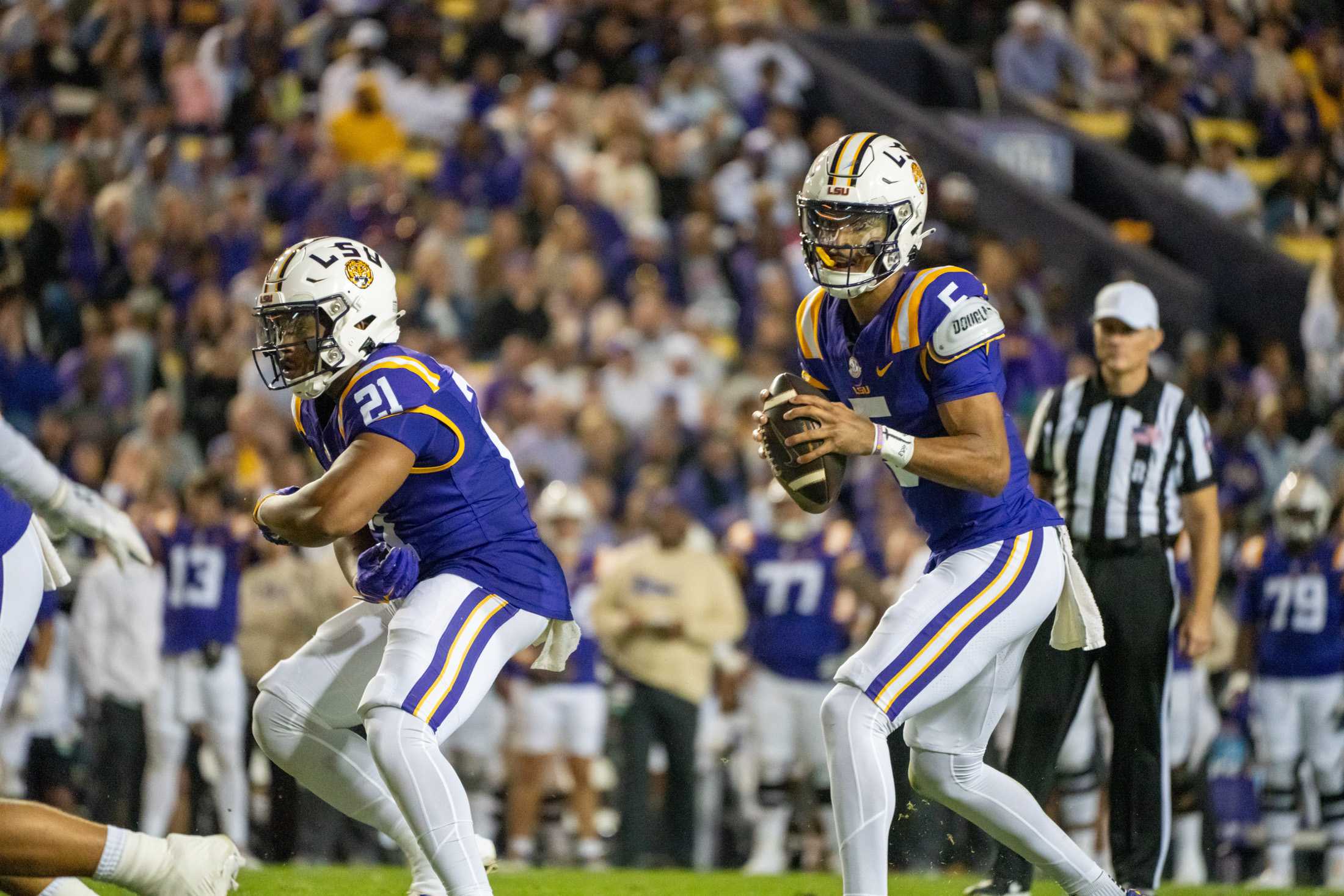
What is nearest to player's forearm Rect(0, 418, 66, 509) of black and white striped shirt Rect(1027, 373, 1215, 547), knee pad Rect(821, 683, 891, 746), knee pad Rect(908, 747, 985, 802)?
knee pad Rect(821, 683, 891, 746)

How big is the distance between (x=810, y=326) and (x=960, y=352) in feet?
1.95

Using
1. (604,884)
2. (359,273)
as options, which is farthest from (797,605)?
(359,273)

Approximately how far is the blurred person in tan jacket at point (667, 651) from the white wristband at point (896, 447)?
14.3 ft

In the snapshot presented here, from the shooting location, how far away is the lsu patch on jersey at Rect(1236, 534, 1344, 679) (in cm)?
863

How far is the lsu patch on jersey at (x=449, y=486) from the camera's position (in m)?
4.62

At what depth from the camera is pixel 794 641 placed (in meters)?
9.00

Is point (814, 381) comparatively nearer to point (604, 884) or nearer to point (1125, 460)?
point (1125, 460)

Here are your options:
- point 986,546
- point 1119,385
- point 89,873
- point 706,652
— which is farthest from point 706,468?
point 89,873

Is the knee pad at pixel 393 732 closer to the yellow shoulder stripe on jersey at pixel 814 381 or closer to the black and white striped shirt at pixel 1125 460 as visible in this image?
the yellow shoulder stripe on jersey at pixel 814 381

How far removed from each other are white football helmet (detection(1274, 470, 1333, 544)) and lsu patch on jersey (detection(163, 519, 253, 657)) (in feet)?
16.3

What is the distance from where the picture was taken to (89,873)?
14.7ft

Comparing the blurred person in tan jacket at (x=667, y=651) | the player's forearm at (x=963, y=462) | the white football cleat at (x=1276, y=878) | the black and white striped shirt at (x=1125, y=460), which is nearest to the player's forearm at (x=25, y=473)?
the player's forearm at (x=963, y=462)

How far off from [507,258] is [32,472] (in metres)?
7.03

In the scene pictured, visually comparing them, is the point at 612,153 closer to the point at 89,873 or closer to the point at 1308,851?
the point at 1308,851
